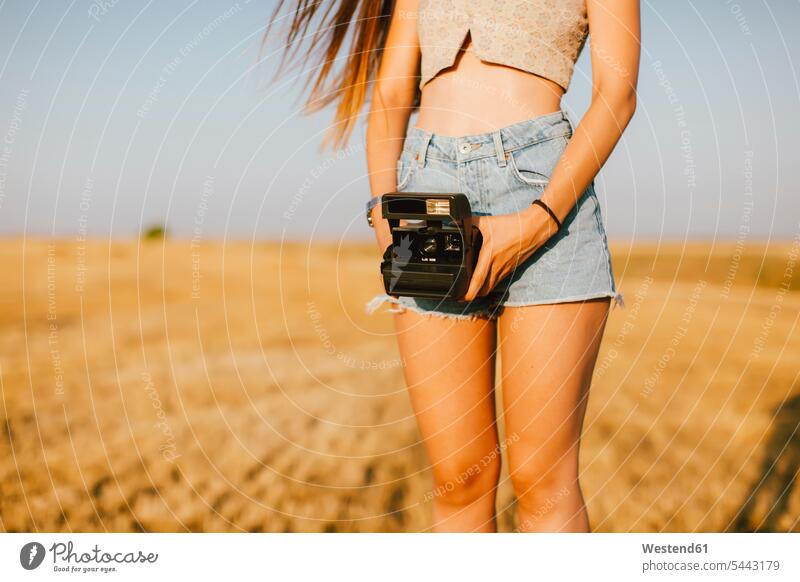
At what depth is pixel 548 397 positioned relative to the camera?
186 cm

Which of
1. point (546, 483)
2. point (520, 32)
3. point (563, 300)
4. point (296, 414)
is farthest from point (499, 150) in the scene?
point (296, 414)

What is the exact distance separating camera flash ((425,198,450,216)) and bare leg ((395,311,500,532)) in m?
0.34

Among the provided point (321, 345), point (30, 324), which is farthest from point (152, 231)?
point (321, 345)

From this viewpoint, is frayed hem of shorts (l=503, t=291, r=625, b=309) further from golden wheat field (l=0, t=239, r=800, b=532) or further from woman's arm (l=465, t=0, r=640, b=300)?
golden wheat field (l=0, t=239, r=800, b=532)

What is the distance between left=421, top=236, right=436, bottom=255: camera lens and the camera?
184 cm

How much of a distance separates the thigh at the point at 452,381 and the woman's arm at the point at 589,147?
202 millimetres

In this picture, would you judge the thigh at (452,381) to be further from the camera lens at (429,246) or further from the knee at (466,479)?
the camera lens at (429,246)

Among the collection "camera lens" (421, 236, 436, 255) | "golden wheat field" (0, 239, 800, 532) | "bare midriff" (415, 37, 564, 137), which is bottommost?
"golden wheat field" (0, 239, 800, 532)

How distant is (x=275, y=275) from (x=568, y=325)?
8346 millimetres

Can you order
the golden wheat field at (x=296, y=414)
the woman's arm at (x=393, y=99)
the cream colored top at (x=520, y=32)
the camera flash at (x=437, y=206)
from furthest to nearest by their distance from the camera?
the golden wheat field at (x=296, y=414), the woman's arm at (x=393, y=99), the cream colored top at (x=520, y=32), the camera flash at (x=437, y=206)

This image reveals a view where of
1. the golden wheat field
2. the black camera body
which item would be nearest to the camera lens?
the black camera body

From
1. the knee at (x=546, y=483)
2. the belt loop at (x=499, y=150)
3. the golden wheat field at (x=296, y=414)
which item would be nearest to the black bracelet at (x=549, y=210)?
the belt loop at (x=499, y=150)

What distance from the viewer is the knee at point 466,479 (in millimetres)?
1987

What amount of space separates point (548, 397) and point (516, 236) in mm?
450
